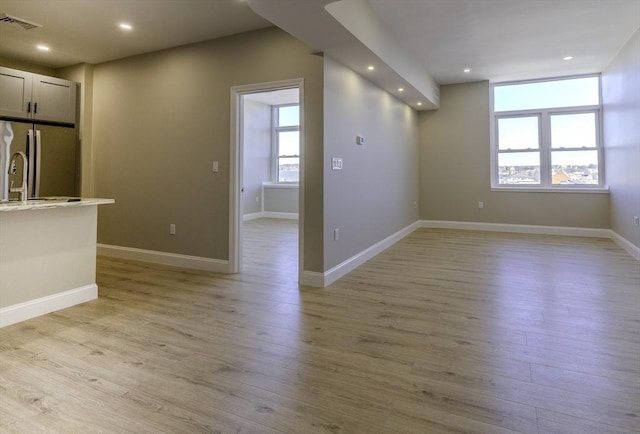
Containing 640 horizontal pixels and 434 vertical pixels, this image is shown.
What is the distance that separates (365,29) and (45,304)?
3589mm

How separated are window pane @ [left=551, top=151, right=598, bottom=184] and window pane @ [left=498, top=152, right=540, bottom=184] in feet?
0.89

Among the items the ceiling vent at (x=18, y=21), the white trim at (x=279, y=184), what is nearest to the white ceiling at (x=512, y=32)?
the ceiling vent at (x=18, y=21)

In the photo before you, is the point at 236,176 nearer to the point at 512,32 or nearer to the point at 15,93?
the point at 15,93

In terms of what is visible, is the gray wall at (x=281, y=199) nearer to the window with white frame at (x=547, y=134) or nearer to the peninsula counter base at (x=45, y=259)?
the window with white frame at (x=547, y=134)

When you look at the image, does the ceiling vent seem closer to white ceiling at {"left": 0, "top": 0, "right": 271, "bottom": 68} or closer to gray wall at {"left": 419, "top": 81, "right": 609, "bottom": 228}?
white ceiling at {"left": 0, "top": 0, "right": 271, "bottom": 68}

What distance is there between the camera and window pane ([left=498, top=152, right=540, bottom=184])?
687 cm

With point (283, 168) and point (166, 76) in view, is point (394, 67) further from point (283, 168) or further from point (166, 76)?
point (283, 168)

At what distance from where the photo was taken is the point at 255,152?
930 centimetres

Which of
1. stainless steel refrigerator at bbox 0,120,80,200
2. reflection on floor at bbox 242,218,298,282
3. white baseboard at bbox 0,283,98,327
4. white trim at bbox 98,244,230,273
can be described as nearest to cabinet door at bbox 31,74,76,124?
stainless steel refrigerator at bbox 0,120,80,200

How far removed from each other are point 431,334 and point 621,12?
414cm

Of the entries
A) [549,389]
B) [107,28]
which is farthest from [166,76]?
[549,389]

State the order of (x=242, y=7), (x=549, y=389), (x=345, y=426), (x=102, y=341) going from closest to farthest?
(x=345, y=426)
(x=549, y=389)
(x=102, y=341)
(x=242, y=7)

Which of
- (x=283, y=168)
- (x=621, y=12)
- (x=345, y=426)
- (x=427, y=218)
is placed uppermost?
(x=621, y=12)

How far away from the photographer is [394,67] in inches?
169
